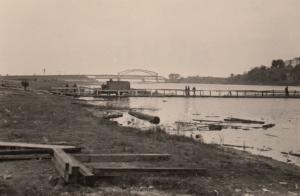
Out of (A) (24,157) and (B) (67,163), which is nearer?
(B) (67,163)

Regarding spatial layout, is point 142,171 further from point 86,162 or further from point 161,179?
point 86,162

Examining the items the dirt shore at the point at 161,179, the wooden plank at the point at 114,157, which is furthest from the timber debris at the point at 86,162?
the dirt shore at the point at 161,179

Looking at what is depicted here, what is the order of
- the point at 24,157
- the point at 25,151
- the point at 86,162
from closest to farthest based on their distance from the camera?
the point at 86,162, the point at 24,157, the point at 25,151

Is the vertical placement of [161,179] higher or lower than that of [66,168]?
lower

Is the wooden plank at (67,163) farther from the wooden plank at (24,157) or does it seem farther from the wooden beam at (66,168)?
the wooden plank at (24,157)

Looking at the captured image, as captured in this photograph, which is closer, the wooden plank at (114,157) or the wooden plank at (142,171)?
the wooden plank at (142,171)

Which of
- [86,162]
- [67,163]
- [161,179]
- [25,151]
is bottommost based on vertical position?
[161,179]

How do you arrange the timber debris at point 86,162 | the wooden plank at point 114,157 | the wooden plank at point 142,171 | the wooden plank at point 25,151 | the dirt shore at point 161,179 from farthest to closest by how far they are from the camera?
the wooden plank at point 25,151 < the wooden plank at point 114,157 < the wooden plank at point 142,171 < the timber debris at point 86,162 < the dirt shore at point 161,179

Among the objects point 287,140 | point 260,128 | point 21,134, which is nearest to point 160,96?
point 260,128

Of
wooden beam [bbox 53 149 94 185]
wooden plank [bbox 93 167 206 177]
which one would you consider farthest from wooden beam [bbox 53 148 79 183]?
wooden plank [bbox 93 167 206 177]

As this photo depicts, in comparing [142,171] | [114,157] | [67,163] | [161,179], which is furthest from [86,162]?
[161,179]

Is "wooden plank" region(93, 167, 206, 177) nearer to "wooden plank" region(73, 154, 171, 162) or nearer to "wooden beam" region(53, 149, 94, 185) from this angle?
"wooden beam" region(53, 149, 94, 185)
